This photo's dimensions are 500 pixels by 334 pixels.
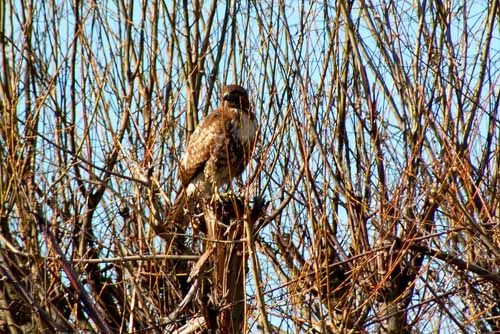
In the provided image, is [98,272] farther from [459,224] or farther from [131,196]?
[459,224]

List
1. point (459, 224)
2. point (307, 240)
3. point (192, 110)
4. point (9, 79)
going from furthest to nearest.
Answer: point (192, 110) → point (9, 79) → point (307, 240) → point (459, 224)

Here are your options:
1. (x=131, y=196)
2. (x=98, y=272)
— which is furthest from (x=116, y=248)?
(x=98, y=272)

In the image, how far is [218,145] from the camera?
249 inches

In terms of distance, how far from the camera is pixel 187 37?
20.9ft

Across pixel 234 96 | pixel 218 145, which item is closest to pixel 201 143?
pixel 218 145

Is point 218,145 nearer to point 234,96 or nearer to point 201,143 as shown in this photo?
point 201,143

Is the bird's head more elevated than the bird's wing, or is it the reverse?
the bird's head

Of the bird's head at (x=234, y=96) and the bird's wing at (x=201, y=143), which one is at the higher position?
the bird's head at (x=234, y=96)

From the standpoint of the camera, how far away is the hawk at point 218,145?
604cm

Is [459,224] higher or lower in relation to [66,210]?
lower

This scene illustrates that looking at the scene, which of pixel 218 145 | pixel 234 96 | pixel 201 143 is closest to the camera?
pixel 234 96

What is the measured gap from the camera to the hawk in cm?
604

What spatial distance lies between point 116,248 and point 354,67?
6.10 ft

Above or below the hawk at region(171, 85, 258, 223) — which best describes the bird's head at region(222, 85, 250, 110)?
above
